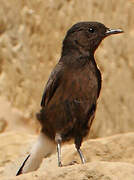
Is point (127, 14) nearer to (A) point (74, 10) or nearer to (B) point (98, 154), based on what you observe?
(A) point (74, 10)

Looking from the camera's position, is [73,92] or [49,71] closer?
[73,92]

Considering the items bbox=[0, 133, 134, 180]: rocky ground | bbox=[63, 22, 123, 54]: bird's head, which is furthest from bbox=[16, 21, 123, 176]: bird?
bbox=[0, 133, 134, 180]: rocky ground

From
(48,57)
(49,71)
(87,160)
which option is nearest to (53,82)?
(87,160)

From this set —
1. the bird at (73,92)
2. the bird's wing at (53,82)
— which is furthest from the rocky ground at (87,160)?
the bird's wing at (53,82)

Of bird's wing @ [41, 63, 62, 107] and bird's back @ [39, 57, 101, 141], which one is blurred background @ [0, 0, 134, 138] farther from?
bird's back @ [39, 57, 101, 141]

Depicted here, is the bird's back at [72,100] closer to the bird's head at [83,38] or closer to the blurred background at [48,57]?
the bird's head at [83,38]

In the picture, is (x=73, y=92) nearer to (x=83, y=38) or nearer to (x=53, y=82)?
(x=53, y=82)

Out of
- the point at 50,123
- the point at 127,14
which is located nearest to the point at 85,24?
the point at 50,123
